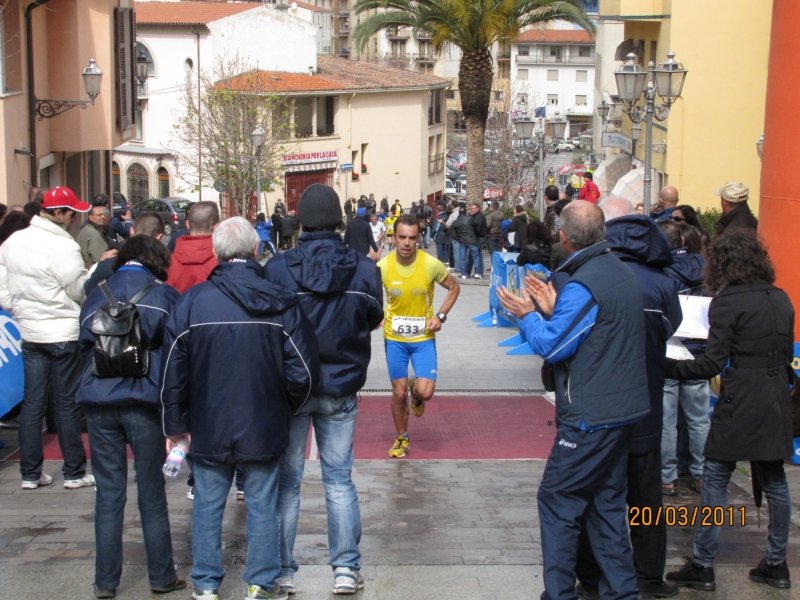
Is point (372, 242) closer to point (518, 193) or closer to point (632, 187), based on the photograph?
point (632, 187)

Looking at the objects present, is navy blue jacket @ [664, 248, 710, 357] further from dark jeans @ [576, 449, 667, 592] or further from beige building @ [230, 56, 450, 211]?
beige building @ [230, 56, 450, 211]

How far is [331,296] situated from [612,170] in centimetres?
2616

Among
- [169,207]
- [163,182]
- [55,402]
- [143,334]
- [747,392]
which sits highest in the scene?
[143,334]

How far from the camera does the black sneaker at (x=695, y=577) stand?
193 inches

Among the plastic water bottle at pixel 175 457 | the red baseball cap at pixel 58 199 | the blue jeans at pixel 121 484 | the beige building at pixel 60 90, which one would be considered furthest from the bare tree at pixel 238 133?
the plastic water bottle at pixel 175 457

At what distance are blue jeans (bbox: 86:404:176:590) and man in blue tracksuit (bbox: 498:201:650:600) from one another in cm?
181

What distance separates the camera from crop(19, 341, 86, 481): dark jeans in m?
6.43

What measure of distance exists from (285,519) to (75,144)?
1583 cm

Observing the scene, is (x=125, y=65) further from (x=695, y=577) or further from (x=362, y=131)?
(x=362, y=131)

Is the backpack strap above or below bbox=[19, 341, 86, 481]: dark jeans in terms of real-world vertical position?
above

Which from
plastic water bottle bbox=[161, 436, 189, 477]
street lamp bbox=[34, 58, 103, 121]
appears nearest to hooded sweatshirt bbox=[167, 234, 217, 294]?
plastic water bottle bbox=[161, 436, 189, 477]

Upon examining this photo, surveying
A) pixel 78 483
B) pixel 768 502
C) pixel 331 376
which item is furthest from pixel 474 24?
pixel 331 376

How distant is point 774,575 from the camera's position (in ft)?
16.2

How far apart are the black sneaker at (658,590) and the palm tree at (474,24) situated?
82.0 feet
